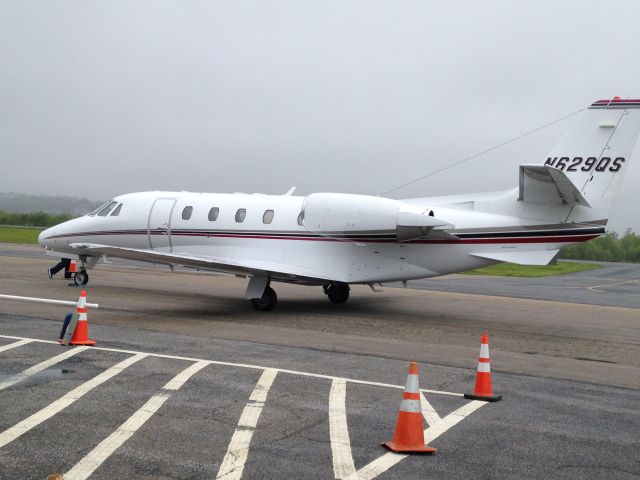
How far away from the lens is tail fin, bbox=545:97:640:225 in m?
16.8

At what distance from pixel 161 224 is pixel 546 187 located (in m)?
10.9

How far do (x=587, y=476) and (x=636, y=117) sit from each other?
40.5 ft

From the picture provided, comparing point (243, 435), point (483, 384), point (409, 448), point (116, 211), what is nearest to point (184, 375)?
point (243, 435)

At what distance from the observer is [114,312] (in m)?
17.0

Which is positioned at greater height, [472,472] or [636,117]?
[636,117]

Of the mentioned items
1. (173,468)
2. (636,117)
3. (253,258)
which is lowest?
(173,468)

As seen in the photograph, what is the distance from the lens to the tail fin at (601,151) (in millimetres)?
16781

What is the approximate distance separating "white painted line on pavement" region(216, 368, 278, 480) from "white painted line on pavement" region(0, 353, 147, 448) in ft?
6.67

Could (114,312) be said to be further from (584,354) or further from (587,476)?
(587,476)

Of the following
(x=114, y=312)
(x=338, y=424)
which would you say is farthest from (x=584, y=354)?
(x=114, y=312)

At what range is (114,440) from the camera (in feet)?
23.1

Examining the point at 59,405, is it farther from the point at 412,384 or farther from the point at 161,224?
the point at 161,224

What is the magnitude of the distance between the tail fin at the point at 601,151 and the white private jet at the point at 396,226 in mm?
23

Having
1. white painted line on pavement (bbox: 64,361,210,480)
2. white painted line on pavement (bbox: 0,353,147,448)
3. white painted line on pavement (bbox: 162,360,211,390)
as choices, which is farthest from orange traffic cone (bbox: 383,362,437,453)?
white painted line on pavement (bbox: 0,353,147,448)
